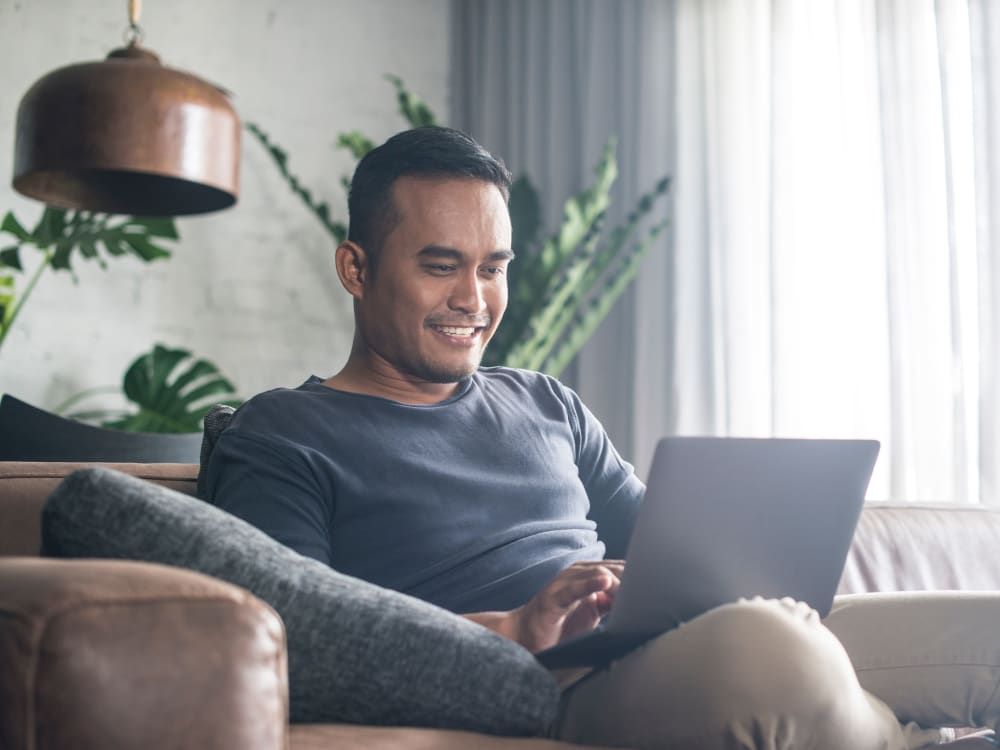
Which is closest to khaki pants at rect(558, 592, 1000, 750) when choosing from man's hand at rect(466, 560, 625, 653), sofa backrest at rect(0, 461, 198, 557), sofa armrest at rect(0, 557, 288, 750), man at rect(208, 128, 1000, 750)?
man at rect(208, 128, 1000, 750)

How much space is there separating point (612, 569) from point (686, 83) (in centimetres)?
237

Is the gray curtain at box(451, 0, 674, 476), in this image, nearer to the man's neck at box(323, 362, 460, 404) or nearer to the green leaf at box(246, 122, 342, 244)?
the green leaf at box(246, 122, 342, 244)

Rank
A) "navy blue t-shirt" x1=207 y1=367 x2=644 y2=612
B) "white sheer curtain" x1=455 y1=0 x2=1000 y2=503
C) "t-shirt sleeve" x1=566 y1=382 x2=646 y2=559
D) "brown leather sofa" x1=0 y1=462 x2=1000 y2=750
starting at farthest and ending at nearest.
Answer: "white sheer curtain" x1=455 y1=0 x2=1000 y2=503, "t-shirt sleeve" x1=566 y1=382 x2=646 y2=559, "navy blue t-shirt" x1=207 y1=367 x2=644 y2=612, "brown leather sofa" x1=0 y1=462 x2=1000 y2=750

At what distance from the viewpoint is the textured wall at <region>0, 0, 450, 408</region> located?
317 centimetres

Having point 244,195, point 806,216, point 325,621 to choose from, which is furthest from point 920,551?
point 244,195

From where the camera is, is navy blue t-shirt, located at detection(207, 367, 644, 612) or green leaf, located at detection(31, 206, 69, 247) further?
green leaf, located at detection(31, 206, 69, 247)

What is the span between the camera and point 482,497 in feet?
4.58

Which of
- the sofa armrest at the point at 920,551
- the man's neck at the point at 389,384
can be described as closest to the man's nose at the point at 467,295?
the man's neck at the point at 389,384

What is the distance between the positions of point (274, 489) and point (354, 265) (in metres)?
0.42

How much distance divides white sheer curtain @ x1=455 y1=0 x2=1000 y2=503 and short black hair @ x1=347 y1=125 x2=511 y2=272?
149 cm

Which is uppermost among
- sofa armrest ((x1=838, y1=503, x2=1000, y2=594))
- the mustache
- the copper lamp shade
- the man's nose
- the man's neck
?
the copper lamp shade

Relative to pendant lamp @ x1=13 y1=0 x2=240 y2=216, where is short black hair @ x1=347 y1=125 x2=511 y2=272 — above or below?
below

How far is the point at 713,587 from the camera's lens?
1043 millimetres

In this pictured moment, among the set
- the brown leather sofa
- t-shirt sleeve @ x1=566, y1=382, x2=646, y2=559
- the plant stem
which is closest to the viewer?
the brown leather sofa
